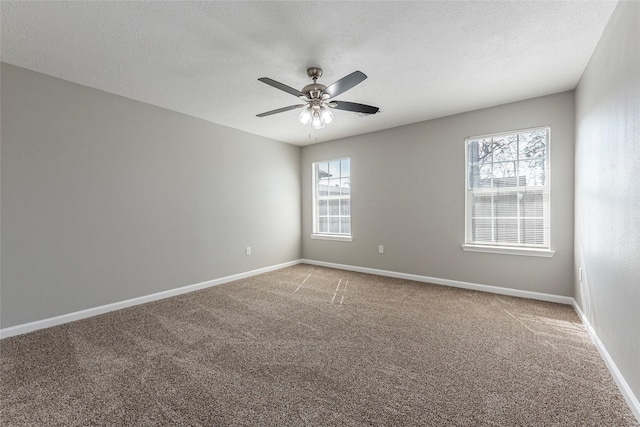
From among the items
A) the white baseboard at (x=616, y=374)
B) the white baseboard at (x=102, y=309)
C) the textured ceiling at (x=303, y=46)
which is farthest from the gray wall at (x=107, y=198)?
the white baseboard at (x=616, y=374)

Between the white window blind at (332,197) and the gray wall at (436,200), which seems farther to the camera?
the white window blind at (332,197)

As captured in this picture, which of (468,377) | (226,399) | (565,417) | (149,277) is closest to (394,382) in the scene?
(468,377)

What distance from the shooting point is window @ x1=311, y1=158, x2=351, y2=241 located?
4.98 m

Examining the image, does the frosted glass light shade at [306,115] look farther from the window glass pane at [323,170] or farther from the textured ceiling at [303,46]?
the window glass pane at [323,170]

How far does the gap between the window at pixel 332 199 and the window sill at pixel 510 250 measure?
1985 millimetres

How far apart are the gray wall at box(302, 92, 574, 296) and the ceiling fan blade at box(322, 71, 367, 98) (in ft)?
7.41

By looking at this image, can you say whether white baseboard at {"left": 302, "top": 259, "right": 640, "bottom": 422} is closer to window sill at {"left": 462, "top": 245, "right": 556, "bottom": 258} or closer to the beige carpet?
the beige carpet

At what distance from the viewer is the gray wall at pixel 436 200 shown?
3100 millimetres

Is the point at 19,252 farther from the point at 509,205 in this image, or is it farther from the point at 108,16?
the point at 509,205

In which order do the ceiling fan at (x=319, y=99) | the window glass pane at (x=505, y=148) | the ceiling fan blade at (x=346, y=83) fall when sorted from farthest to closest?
1. the window glass pane at (x=505, y=148)
2. the ceiling fan at (x=319, y=99)
3. the ceiling fan blade at (x=346, y=83)

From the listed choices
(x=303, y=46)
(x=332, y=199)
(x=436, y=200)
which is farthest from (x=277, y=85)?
(x=332, y=199)

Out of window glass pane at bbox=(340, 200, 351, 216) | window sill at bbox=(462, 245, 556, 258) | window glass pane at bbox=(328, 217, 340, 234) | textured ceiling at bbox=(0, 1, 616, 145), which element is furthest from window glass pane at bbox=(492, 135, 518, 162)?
window glass pane at bbox=(328, 217, 340, 234)

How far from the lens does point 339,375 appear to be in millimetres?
1810

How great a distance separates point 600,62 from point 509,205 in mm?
1727
